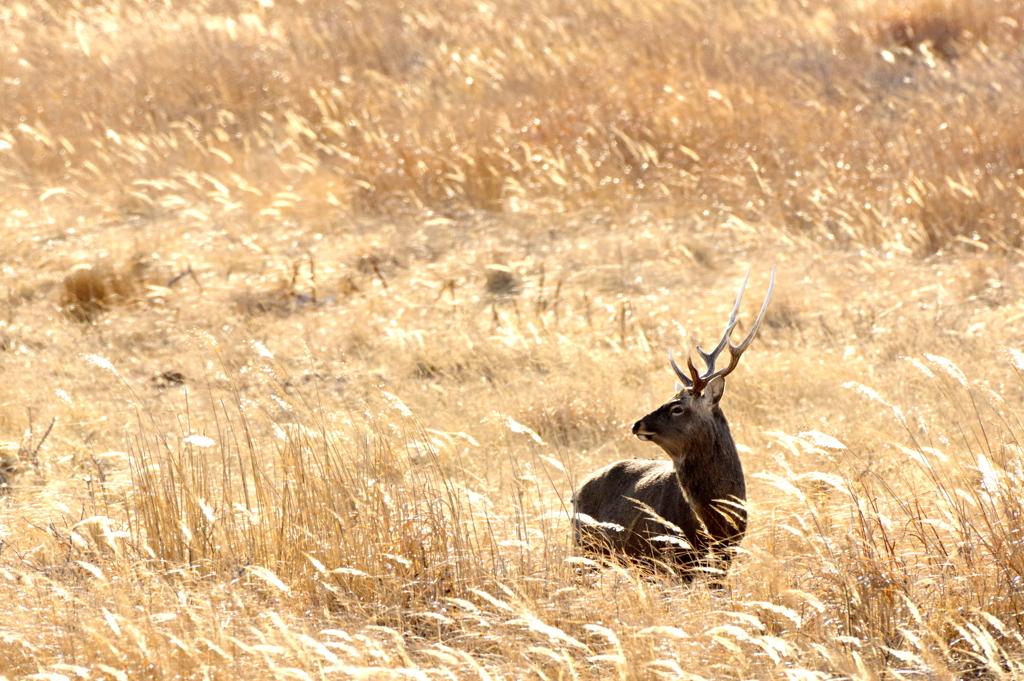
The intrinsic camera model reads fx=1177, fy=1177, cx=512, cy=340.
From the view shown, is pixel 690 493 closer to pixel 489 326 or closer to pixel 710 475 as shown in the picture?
pixel 710 475

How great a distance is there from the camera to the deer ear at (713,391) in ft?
16.3

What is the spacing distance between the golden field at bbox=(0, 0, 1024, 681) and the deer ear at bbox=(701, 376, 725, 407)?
11.2 inches

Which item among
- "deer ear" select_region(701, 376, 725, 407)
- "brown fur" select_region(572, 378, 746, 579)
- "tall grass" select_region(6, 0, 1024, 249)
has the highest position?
"tall grass" select_region(6, 0, 1024, 249)

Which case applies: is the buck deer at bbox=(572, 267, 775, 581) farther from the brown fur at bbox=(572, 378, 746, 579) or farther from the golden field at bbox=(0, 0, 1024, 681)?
the golden field at bbox=(0, 0, 1024, 681)

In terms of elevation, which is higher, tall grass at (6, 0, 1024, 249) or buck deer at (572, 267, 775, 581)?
tall grass at (6, 0, 1024, 249)

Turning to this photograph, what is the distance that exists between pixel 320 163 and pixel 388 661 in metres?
9.72

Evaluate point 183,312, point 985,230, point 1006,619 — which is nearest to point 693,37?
point 985,230

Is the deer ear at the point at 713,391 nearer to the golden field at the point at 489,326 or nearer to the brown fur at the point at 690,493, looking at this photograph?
the brown fur at the point at 690,493

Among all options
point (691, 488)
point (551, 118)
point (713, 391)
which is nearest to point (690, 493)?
point (691, 488)

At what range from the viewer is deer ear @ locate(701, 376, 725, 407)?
4957 mm

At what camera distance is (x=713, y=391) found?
4.99 metres

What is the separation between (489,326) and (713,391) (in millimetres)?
4211

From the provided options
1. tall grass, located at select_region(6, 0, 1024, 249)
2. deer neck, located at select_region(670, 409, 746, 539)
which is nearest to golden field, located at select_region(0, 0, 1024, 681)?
tall grass, located at select_region(6, 0, 1024, 249)

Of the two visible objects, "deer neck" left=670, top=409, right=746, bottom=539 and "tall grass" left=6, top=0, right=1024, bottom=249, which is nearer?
"deer neck" left=670, top=409, right=746, bottom=539
